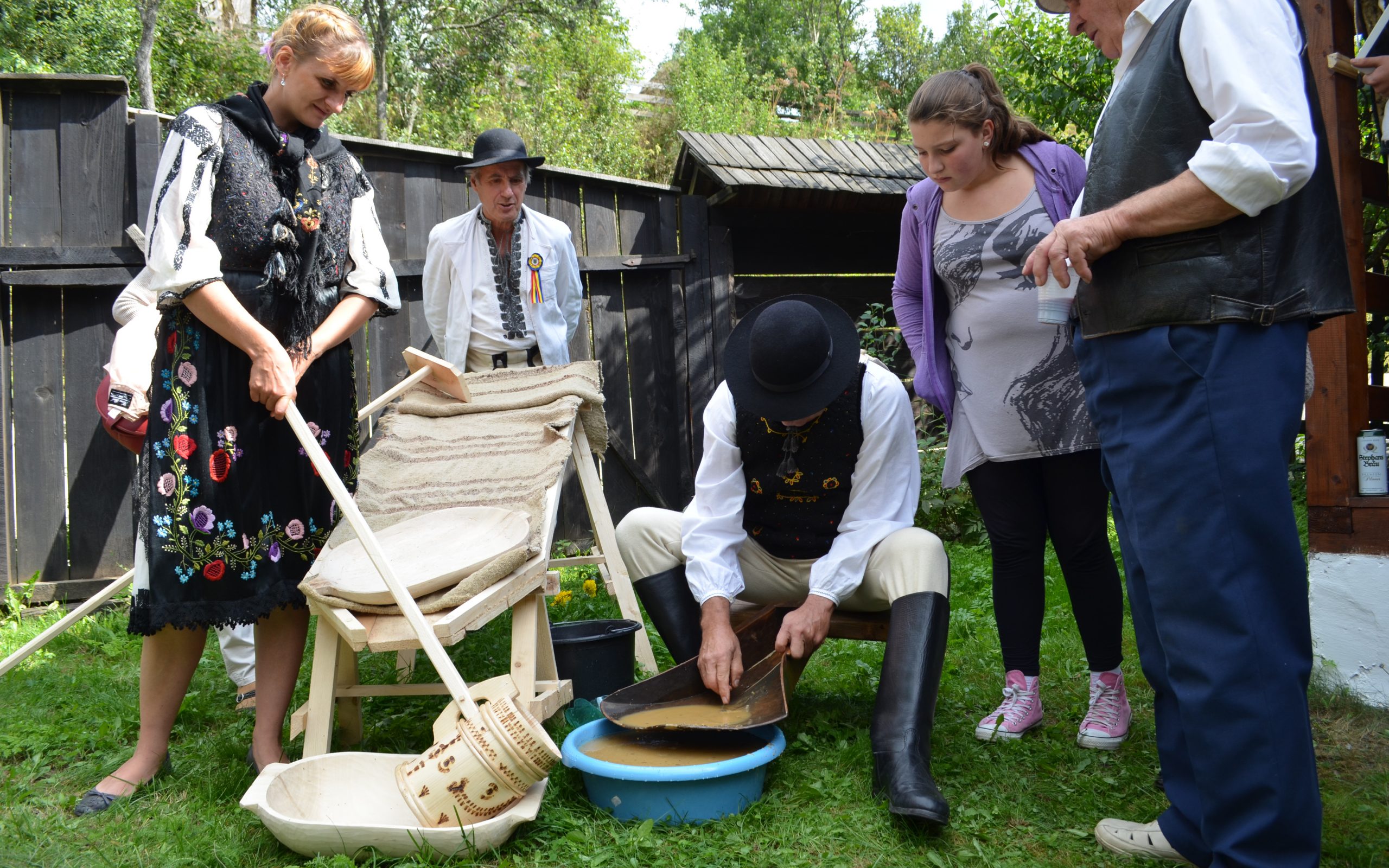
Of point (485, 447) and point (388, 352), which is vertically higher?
point (388, 352)

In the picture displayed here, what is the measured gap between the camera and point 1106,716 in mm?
2510

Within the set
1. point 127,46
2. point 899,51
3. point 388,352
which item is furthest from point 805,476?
point 899,51

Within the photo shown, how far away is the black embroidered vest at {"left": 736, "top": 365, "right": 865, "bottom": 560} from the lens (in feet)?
8.59

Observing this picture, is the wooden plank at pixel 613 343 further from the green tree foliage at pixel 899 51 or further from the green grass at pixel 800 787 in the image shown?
the green tree foliage at pixel 899 51

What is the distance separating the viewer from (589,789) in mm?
2219

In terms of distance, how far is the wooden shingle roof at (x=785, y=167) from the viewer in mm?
5422

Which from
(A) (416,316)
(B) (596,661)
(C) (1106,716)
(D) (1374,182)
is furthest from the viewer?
(A) (416,316)

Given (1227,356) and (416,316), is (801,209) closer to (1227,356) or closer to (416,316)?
(416,316)

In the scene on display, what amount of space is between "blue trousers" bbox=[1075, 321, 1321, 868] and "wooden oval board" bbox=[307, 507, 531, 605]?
1453 mm

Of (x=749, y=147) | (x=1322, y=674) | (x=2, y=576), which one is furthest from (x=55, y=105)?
(x=1322, y=674)

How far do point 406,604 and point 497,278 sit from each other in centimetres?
224

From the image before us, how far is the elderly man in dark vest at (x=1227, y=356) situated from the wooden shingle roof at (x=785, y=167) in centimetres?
383

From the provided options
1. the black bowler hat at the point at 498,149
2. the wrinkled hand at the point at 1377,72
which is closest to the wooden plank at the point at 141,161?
the black bowler hat at the point at 498,149

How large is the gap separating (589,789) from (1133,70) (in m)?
1.78
